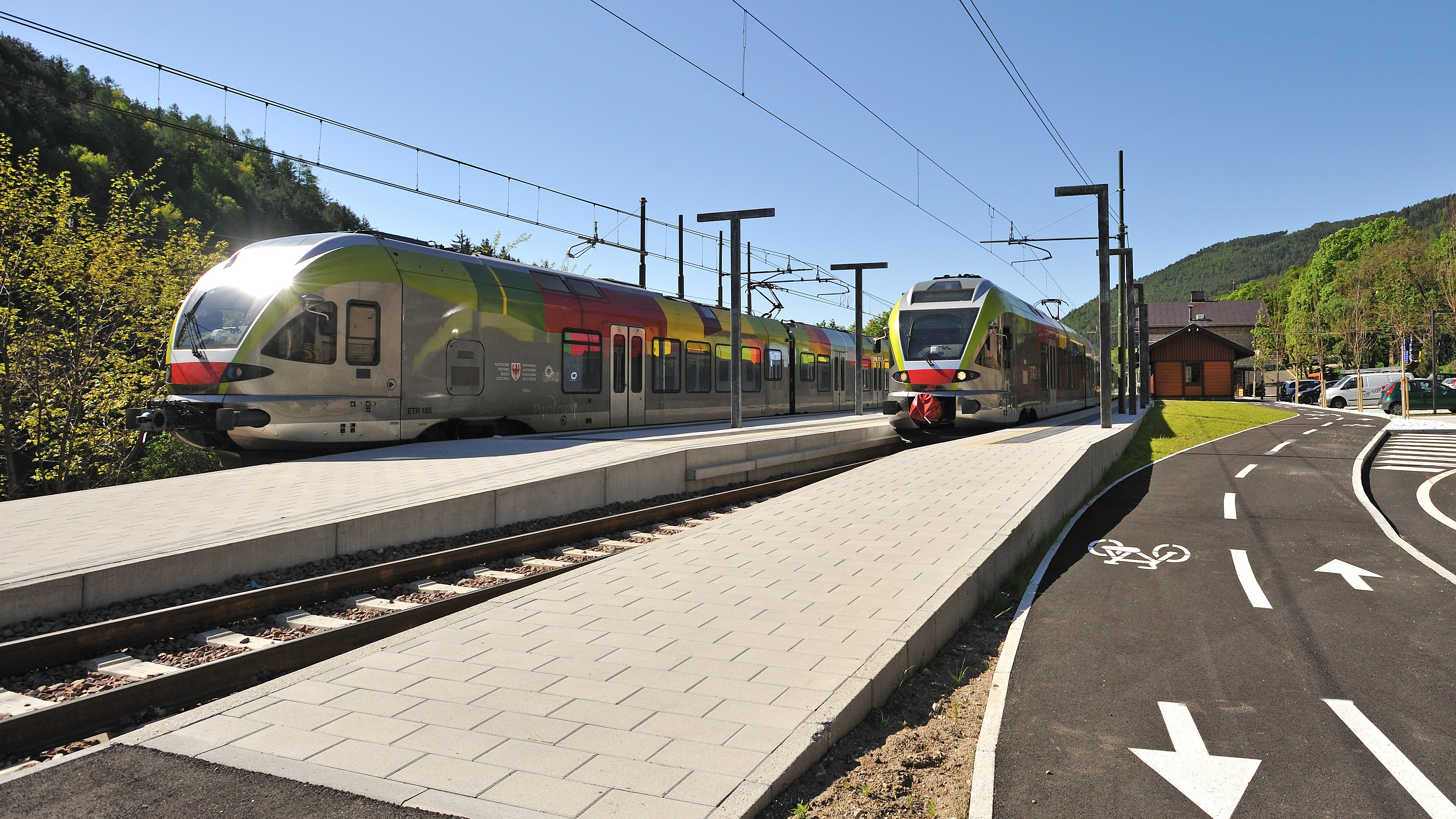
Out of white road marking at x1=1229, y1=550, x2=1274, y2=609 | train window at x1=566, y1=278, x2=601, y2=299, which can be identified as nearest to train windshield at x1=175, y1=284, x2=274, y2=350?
train window at x1=566, y1=278, x2=601, y2=299

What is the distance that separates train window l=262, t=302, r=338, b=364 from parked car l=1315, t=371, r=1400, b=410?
4626cm

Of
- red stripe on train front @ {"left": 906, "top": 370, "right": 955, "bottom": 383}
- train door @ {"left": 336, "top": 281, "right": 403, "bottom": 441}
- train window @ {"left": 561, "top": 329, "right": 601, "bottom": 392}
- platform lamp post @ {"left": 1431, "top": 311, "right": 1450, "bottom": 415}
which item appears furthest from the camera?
platform lamp post @ {"left": 1431, "top": 311, "right": 1450, "bottom": 415}

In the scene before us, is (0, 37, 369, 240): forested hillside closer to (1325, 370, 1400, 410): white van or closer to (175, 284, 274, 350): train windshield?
(175, 284, 274, 350): train windshield

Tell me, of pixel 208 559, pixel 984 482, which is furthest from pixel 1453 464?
pixel 208 559

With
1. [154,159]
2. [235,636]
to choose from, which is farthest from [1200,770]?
[154,159]

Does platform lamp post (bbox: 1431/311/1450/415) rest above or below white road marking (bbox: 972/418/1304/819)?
above

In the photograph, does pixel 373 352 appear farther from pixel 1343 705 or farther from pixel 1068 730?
pixel 1343 705

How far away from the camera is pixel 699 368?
71.8 feet

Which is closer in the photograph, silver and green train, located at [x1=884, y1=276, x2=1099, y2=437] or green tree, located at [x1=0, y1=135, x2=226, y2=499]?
green tree, located at [x1=0, y1=135, x2=226, y2=499]

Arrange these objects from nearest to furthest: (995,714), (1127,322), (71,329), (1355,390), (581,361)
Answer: (995,714), (581,361), (71,329), (1127,322), (1355,390)

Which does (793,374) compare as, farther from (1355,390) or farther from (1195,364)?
(1195,364)

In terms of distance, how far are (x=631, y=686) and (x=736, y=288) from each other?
618 inches

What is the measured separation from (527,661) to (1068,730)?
270cm

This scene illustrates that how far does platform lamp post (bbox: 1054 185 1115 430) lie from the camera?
1812 centimetres
